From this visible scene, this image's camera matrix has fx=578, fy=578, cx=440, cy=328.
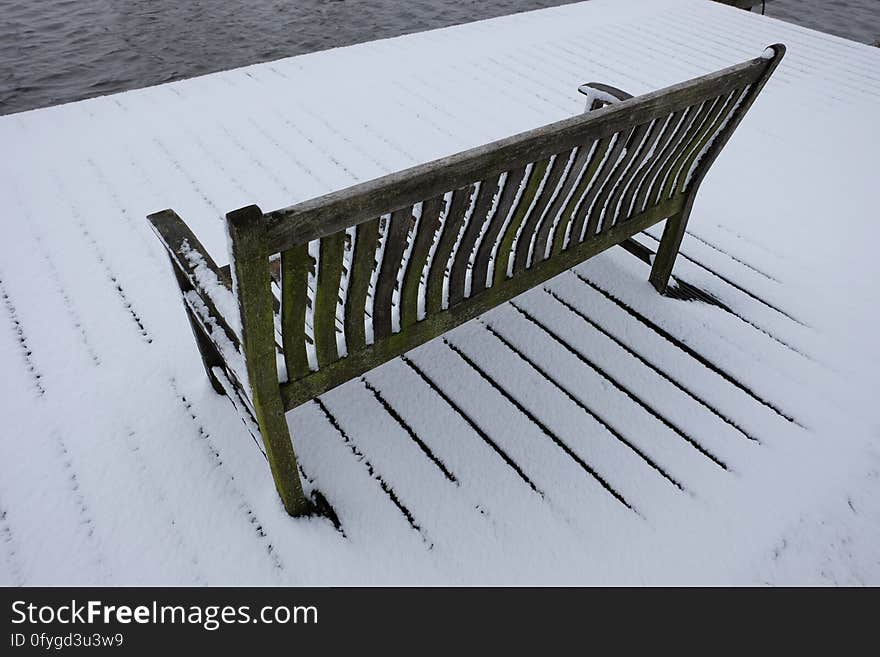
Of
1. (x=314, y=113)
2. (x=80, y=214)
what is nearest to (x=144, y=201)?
(x=80, y=214)

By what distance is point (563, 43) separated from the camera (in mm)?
5770

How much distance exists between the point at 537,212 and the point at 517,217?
0.09 metres

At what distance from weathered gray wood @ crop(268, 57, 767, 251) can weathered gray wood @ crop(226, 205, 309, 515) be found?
1.7 inches

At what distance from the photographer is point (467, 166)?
1397 millimetres

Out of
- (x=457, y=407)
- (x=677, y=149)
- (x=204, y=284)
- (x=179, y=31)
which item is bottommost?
(x=179, y=31)

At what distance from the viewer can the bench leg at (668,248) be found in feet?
8.63

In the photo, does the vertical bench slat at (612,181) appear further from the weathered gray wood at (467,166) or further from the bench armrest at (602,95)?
the bench armrest at (602,95)

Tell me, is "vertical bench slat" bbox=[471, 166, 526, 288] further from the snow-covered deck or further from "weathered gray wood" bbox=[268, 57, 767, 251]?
the snow-covered deck

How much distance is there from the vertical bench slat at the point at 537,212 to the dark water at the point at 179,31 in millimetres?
9354

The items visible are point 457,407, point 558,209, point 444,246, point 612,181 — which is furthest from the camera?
point 457,407

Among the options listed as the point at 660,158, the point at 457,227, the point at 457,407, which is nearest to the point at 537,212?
the point at 457,227

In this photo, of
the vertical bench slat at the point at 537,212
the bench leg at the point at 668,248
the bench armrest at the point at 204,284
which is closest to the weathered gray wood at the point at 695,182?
the bench leg at the point at 668,248

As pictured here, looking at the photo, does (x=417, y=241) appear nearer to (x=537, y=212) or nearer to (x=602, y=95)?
(x=537, y=212)

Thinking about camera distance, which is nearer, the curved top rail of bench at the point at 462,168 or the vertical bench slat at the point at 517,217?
the curved top rail of bench at the point at 462,168
